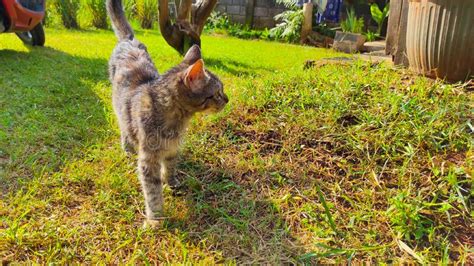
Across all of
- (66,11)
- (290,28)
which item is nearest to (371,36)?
(290,28)

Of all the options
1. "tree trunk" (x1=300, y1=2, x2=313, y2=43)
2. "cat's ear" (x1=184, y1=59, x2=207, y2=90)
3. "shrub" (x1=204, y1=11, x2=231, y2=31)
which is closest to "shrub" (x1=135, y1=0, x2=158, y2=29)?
"shrub" (x1=204, y1=11, x2=231, y2=31)

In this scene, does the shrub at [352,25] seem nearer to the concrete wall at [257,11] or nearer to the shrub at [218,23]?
the concrete wall at [257,11]

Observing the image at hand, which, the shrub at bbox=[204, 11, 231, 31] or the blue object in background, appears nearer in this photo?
the blue object in background

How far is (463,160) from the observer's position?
219 cm

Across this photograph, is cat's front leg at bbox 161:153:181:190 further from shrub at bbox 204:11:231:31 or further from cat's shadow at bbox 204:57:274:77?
shrub at bbox 204:11:231:31

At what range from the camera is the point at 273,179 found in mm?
2328

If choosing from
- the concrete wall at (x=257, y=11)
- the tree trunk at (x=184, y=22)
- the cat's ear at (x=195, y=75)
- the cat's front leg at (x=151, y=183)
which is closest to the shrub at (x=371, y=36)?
the concrete wall at (x=257, y=11)

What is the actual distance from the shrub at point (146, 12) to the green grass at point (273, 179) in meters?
7.76

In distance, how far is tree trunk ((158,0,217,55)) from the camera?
5350 mm

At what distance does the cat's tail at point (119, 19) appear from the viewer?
320 cm

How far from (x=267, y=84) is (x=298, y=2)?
7723mm

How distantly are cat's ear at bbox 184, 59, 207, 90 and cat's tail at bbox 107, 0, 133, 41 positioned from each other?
1.49 metres

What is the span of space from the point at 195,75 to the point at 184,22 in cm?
368

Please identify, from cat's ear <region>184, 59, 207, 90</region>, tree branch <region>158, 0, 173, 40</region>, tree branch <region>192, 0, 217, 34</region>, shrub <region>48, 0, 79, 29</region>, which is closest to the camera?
cat's ear <region>184, 59, 207, 90</region>
